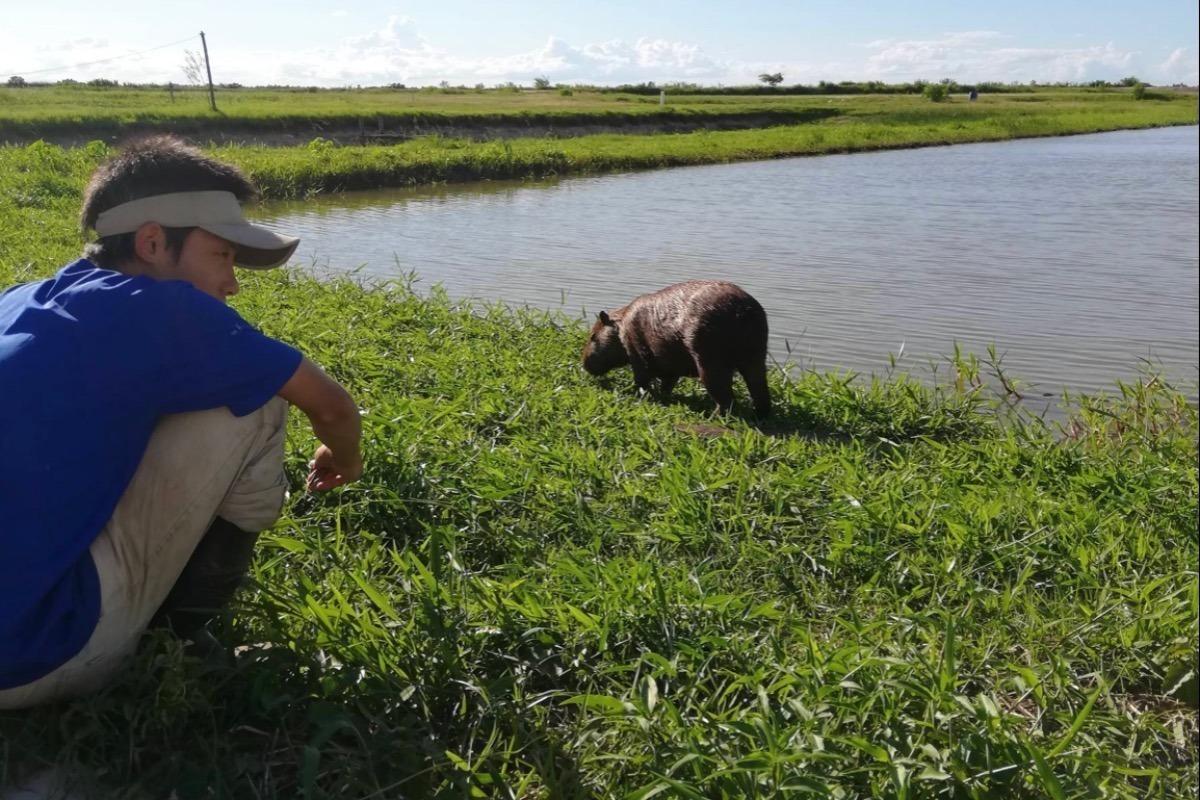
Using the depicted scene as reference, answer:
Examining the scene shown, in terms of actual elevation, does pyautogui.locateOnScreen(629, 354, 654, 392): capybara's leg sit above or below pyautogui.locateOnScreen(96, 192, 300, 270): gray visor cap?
below

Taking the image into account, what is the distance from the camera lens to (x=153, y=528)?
2.17m

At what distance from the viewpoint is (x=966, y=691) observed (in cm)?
257

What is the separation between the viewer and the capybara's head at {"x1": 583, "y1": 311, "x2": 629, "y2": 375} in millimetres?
6504

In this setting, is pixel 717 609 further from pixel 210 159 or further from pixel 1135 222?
pixel 1135 222

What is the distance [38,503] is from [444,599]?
1009 millimetres

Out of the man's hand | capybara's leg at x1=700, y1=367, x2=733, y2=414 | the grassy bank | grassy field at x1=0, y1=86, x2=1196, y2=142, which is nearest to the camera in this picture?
the man's hand

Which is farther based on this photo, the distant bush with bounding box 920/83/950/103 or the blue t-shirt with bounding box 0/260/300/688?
the distant bush with bounding box 920/83/950/103

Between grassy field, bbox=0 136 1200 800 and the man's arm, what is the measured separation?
33cm

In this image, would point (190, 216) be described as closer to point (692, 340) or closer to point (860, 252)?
point (692, 340)

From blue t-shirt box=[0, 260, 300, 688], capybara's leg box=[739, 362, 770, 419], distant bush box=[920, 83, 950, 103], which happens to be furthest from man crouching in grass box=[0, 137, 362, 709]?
distant bush box=[920, 83, 950, 103]

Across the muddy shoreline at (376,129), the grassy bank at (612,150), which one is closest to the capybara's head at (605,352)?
the grassy bank at (612,150)

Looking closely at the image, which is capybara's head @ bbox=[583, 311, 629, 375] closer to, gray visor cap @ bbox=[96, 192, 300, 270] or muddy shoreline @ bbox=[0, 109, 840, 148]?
gray visor cap @ bbox=[96, 192, 300, 270]

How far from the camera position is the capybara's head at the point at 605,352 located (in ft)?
21.3

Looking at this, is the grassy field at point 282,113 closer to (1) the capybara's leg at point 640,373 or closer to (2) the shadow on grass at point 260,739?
(1) the capybara's leg at point 640,373
